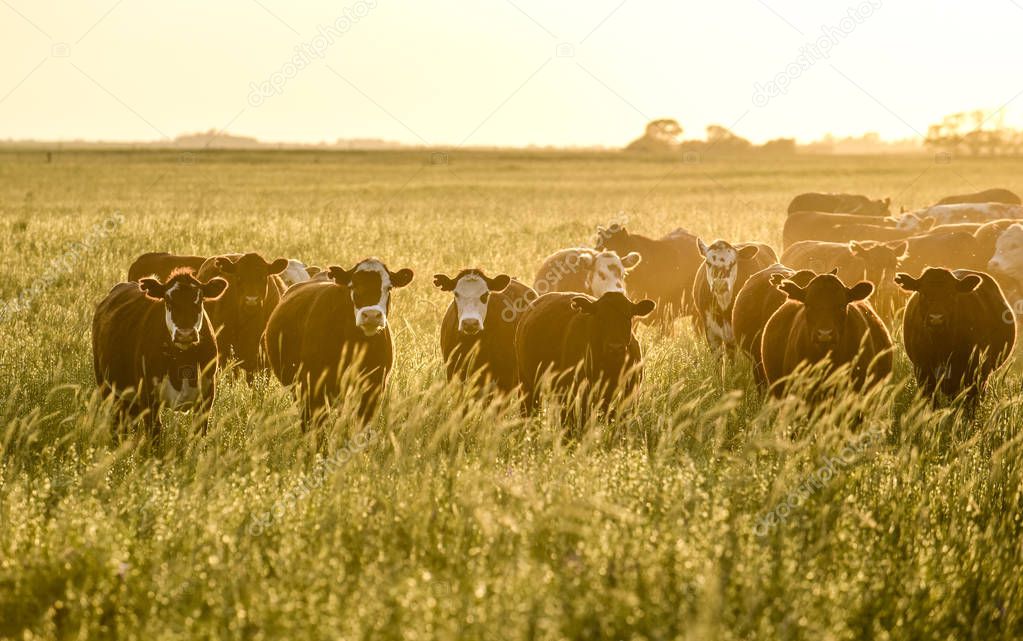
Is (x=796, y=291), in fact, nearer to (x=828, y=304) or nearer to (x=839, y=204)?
(x=828, y=304)

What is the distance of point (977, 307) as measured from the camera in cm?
830

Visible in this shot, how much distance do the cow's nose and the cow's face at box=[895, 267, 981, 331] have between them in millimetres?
3735

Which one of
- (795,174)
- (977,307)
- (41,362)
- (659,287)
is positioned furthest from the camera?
(795,174)

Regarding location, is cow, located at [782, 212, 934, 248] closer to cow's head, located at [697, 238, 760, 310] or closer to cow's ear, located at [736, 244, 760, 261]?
cow's ear, located at [736, 244, 760, 261]

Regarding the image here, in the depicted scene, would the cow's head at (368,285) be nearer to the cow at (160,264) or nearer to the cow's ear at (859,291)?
the cow at (160,264)

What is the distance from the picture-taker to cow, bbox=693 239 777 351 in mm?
10570

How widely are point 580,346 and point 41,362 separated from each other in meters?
5.03

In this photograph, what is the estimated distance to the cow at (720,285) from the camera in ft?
34.7

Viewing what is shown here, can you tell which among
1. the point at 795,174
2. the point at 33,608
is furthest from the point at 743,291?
the point at 795,174

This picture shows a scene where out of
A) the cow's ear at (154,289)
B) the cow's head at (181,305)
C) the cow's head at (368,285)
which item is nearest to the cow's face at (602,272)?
the cow's head at (368,285)

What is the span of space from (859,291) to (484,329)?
10.3 feet

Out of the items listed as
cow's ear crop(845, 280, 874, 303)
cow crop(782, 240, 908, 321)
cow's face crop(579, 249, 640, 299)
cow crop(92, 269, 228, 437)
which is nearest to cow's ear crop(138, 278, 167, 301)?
cow crop(92, 269, 228, 437)

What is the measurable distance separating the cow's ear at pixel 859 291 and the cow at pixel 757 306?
4.24ft

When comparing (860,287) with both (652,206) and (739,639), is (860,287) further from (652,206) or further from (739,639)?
(652,206)
